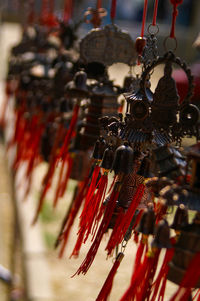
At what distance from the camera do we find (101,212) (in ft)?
3.88

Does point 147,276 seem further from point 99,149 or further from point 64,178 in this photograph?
point 64,178

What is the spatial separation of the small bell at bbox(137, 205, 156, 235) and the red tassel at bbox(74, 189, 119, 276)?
178 millimetres

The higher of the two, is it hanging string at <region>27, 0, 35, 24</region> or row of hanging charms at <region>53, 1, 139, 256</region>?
hanging string at <region>27, 0, 35, 24</region>

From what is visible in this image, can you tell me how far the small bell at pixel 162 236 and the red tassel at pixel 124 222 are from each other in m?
0.26

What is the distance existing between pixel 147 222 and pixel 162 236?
0.05m

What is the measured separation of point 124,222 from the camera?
3.84 ft

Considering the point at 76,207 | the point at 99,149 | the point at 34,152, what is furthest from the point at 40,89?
the point at 99,149

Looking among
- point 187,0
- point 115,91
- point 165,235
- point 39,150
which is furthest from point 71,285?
point 187,0

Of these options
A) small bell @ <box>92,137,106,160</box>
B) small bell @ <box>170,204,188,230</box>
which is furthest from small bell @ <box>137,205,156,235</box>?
small bell @ <box>92,137,106,160</box>

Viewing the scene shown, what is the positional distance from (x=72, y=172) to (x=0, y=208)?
3.85 metres

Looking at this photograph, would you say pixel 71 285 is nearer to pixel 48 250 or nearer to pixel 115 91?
pixel 48 250

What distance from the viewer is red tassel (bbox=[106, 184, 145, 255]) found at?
46.2 inches

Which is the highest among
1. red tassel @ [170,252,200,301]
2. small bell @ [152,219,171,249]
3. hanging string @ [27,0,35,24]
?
hanging string @ [27,0,35,24]

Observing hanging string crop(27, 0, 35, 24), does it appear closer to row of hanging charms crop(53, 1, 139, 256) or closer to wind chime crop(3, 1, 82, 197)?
wind chime crop(3, 1, 82, 197)
